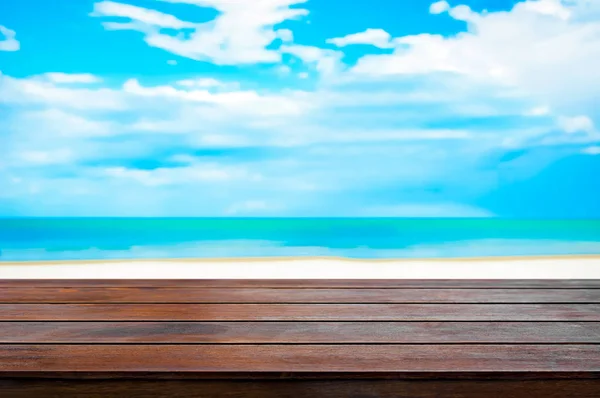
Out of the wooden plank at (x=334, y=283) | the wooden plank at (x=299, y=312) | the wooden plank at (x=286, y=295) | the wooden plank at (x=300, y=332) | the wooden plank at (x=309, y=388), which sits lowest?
the wooden plank at (x=309, y=388)

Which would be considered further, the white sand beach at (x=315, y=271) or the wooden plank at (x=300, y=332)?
the white sand beach at (x=315, y=271)

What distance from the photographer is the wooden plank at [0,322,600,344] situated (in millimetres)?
1087

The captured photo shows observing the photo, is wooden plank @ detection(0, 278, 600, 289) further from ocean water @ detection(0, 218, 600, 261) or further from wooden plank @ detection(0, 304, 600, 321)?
ocean water @ detection(0, 218, 600, 261)

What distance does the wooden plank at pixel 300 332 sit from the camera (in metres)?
1.09

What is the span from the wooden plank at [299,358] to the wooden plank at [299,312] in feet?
0.76

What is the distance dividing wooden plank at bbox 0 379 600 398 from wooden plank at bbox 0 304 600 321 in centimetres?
35

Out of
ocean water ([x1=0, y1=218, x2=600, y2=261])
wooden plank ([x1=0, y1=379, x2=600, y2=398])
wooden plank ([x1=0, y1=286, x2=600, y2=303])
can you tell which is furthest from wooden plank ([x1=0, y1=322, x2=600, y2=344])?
ocean water ([x1=0, y1=218, x2=600, y2=261])

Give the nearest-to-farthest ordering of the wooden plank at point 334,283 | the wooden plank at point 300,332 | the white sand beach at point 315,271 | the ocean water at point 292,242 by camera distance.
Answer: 1. the wooden plank at point 300,332
2. the wooden plank at point 334,283
3. the white sand beach at point 315,271
4. the ocean water at point 292,242

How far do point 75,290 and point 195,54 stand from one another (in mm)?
18672

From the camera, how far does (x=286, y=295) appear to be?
1.56 meters

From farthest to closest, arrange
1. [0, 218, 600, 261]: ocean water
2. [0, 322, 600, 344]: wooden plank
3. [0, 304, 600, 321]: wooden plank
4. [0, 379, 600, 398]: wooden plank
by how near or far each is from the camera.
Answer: [0, 218, 600, 261]: ocean water → [0, 304, 600, 321]: wooden plank → [0, 322, 600, 344]: wooden plank → [0, 379, 600, 398]: wooden plank

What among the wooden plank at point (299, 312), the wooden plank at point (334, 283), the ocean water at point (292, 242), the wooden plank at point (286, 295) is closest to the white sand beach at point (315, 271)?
the wooden plank at point (334, 283)

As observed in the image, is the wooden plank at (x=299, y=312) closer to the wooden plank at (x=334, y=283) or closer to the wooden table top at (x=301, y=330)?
the wooden table top at (x=301, y=330)

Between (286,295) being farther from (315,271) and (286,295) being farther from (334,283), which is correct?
(315,271)
